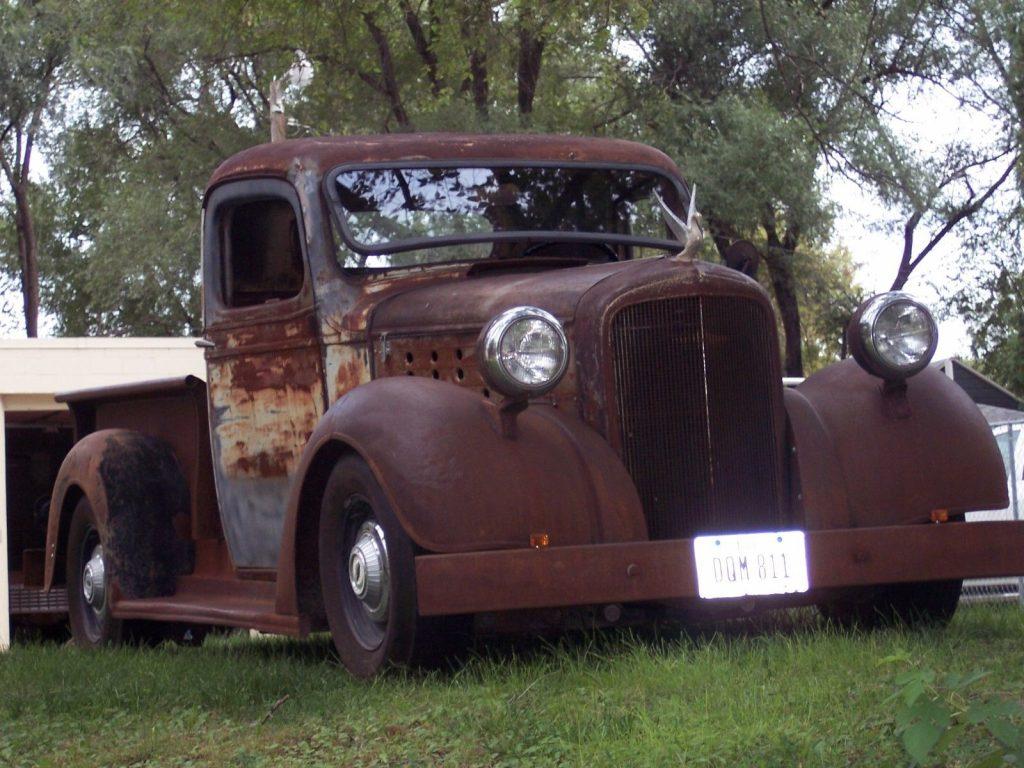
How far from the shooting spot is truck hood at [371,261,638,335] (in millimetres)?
5742

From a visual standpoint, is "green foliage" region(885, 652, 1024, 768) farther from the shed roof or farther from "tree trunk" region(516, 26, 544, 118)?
"tree trunk" region(516, 26, 544, 118)

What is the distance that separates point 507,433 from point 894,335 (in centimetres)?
165

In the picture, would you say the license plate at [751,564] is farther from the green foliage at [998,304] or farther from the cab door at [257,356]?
the green foliage at [998,304]

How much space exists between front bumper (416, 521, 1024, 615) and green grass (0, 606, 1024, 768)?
0.22 m

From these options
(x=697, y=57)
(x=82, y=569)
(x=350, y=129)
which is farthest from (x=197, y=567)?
(x=697, y=57)

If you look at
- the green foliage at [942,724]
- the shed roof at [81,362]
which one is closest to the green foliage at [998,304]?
the shed roof at [81,362]

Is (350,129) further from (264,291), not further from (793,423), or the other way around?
(793,423)

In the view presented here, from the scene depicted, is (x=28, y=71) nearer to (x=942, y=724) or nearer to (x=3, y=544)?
(x=3, y=544)

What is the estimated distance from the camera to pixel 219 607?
6.62 m

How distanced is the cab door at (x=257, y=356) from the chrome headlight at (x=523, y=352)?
142 cm

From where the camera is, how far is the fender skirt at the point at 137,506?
295 inches

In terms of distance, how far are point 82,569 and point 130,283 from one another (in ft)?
58.3

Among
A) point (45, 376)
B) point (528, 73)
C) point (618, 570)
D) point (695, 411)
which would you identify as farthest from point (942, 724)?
point (528, 73)

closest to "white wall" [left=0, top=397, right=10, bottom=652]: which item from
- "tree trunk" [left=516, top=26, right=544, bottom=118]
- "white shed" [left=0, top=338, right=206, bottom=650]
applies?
"white shed" [left=0, top=338, right=206, bottom=650]
